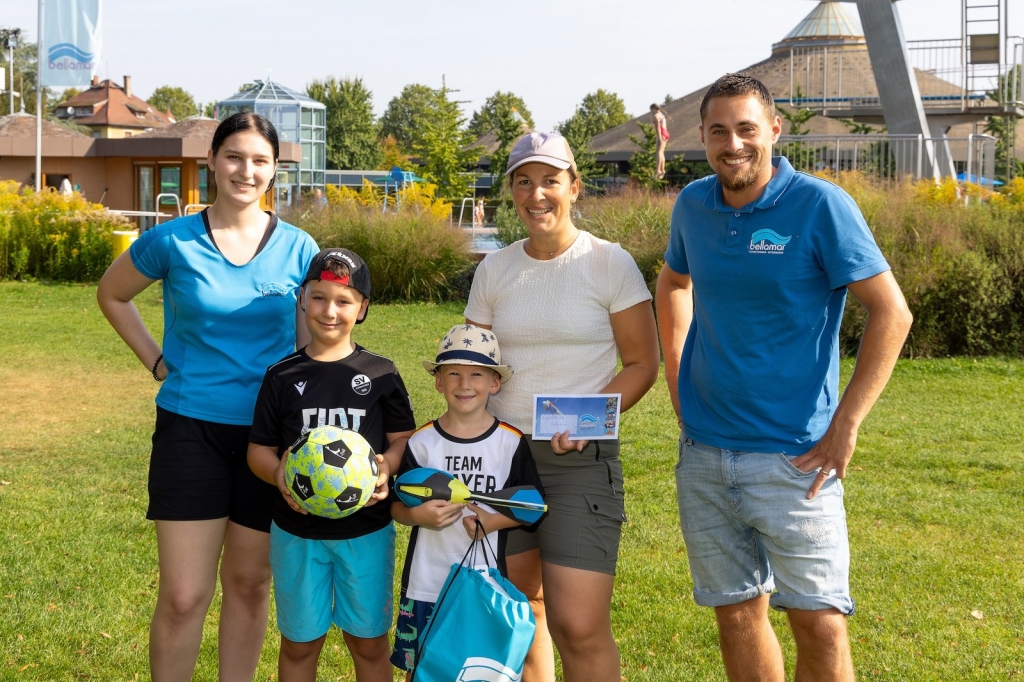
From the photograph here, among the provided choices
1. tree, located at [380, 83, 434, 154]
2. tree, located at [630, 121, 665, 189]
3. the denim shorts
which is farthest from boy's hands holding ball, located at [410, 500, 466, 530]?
tree, located at [380, 83, 434, 154]

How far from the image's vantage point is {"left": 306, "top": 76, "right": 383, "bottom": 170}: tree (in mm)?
68125

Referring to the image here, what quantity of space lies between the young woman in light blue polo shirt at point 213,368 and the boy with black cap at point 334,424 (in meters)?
0.15

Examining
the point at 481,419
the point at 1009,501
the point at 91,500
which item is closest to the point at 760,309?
the point at 481,419

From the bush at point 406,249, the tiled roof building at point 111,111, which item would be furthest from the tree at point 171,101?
the bush at point 406,249

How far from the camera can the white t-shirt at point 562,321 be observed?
A: 12.0ft

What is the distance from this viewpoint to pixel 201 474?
366 cm

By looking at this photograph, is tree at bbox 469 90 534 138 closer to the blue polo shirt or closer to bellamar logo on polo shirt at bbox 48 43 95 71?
bellamar logo on polo shirt at bbox 48 43 95 71

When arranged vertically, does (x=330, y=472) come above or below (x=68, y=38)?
below

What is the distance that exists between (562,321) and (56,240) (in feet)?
64.5

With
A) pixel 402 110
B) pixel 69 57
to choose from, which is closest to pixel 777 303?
pixel 69 57

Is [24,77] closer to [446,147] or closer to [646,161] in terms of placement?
[446,147]

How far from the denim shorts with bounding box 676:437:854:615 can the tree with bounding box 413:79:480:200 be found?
34.6 meters

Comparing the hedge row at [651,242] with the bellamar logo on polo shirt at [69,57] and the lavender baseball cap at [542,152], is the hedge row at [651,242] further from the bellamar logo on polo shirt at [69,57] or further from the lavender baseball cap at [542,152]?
the lavender baseball cap at [542,152]

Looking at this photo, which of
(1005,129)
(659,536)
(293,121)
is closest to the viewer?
(659,536)
